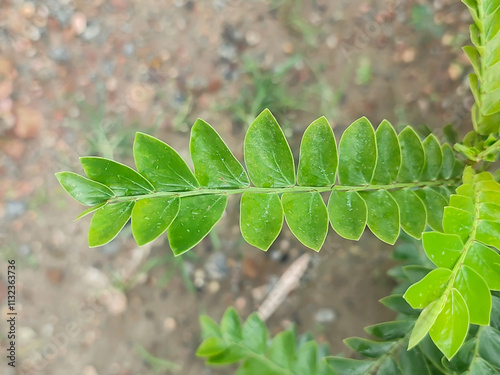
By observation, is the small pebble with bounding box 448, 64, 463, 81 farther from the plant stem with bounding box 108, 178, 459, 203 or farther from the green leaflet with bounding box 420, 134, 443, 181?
the plant stem with bounding box 108, 178, 459, 203

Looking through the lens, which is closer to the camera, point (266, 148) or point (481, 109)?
point (266, 148)

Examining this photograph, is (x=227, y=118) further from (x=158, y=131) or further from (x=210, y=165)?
(x=210, y=165)

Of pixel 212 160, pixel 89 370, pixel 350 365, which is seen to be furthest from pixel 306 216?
pixel 89 370

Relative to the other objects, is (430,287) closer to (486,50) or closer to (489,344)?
(489,344)

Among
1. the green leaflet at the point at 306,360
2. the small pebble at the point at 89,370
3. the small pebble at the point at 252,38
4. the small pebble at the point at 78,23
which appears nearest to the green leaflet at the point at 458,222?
the green leaflet at the point at 306,360

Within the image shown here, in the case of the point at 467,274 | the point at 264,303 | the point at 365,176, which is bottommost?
the point at 264,303

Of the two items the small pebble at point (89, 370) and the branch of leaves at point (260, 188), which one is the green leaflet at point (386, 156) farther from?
the small pebble at point (89, 370)

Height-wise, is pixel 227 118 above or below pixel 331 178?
above

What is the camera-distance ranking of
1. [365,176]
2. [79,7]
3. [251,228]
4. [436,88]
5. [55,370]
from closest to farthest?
[251,228], [365,176], [436,88], [55,370], [79,7]

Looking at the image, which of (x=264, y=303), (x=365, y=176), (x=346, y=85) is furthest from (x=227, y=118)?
(x=365, y=176)
